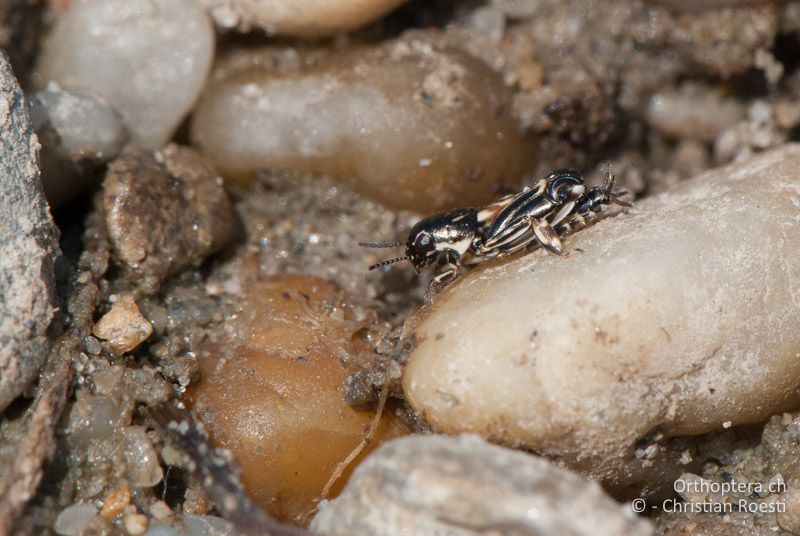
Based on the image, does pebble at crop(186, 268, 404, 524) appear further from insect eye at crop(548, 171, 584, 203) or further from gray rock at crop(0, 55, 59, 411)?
insect eye at crop(548, 171, 584, 203)

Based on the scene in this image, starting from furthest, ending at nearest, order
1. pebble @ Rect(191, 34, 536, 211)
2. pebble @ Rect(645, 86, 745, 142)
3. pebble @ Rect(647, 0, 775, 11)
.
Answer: pebble @ Rect(645, 86, 745, 142) → pebble @ Rect(647, 0, 775, 11) → pebble @ Rect(191, 34, 536, 211)

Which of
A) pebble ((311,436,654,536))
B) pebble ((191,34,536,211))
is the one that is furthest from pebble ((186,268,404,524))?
pebble ((191,34,536,211))

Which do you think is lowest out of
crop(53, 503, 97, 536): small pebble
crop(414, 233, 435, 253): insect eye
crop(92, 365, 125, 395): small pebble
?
crop(53, 503, 97, 536): small pebble

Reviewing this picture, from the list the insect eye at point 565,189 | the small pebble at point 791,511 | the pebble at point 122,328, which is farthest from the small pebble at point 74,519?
the small pebble at point 791,511

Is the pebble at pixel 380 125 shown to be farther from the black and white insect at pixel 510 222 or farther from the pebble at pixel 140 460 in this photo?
the pebble at pixel 140 460

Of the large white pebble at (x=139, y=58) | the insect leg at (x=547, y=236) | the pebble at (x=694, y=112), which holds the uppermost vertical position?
the large white pebble at (x=139, y=58)

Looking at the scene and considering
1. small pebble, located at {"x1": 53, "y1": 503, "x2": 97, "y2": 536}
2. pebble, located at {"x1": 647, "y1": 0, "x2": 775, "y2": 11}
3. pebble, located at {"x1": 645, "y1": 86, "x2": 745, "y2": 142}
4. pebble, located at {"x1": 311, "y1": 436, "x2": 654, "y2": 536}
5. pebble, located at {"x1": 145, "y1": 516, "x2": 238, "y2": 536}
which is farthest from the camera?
pebble, located at {"x1": 645, "y1": 86, "x2": 745, "y2": 142}

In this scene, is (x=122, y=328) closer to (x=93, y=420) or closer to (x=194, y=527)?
(x=93, y=420)

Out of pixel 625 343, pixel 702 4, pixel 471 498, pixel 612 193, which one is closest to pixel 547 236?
pixel 612 193
